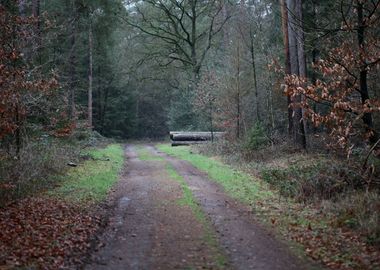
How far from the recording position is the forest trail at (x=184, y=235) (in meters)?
7.68

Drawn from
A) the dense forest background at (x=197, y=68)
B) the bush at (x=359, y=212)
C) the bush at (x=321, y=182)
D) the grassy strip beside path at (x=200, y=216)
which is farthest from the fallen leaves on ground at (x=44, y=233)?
the bush at (x=321, y=182)

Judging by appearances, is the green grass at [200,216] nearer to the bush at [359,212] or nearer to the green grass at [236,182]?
the green grass at [236,182]

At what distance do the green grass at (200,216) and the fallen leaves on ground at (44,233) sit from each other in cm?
237

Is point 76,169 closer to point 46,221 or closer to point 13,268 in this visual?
point 46,221

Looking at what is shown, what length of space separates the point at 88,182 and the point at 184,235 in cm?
728

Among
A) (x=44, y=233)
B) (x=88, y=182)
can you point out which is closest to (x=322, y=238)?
(x=44, y=233)

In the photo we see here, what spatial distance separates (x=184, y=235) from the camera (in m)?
9.45

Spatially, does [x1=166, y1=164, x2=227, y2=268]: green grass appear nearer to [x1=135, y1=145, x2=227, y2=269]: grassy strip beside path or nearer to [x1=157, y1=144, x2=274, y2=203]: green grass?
[x1=135, y1=145, x2=227, y2=269]: grassy strip beside path

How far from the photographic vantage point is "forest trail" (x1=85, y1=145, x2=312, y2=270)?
7676 millimetres

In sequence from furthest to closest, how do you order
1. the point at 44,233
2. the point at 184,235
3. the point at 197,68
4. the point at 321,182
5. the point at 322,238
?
the point at 197,68 → the point at 321,182 → the point at 184,235 → the point at 44,233 → the point at 322,238

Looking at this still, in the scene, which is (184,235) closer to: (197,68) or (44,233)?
(44,233)

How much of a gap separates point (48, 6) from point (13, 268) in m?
26.9

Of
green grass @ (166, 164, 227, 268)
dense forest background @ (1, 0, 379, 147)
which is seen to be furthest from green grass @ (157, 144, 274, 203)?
dense forest background @ (1, 0, 379, 147)

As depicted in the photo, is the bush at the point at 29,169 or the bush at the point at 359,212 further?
the bush at the point at 29,169
